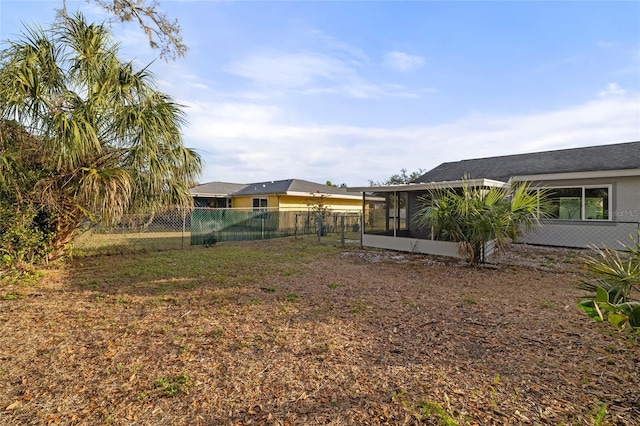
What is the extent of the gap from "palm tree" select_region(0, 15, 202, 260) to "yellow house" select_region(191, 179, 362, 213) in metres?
12.3

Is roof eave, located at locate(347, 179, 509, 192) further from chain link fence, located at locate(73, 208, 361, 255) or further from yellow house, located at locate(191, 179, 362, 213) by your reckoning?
yellow house, located at locate(191, 179, 362, 213)

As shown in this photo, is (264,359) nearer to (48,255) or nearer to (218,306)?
(218,306)

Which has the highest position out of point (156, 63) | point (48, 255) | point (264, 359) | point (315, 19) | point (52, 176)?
point (315, 19)

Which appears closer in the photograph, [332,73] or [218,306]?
[218,306]

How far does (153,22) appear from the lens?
25.4ft

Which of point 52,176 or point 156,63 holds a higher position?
point 156,63

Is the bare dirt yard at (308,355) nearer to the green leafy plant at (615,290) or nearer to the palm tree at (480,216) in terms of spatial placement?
the green leafy plant at (615,290)

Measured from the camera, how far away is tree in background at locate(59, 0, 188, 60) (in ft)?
23.9

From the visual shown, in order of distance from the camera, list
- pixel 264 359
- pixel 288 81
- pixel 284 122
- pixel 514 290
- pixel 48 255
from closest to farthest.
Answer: pixel 264 359 → pixel 514 290 → pixel 48 255 → pixel 288 81 → pixel 284 122

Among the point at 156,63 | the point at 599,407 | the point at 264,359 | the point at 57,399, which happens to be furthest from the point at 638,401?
the point at 156,63

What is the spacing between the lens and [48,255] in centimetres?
712

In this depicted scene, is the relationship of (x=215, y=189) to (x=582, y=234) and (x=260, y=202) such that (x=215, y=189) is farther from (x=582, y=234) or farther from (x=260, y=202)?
(x=582, y=234)

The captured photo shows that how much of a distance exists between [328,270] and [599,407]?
5.73 m

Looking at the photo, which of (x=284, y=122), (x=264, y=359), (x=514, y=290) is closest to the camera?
(x=264, y=359)
